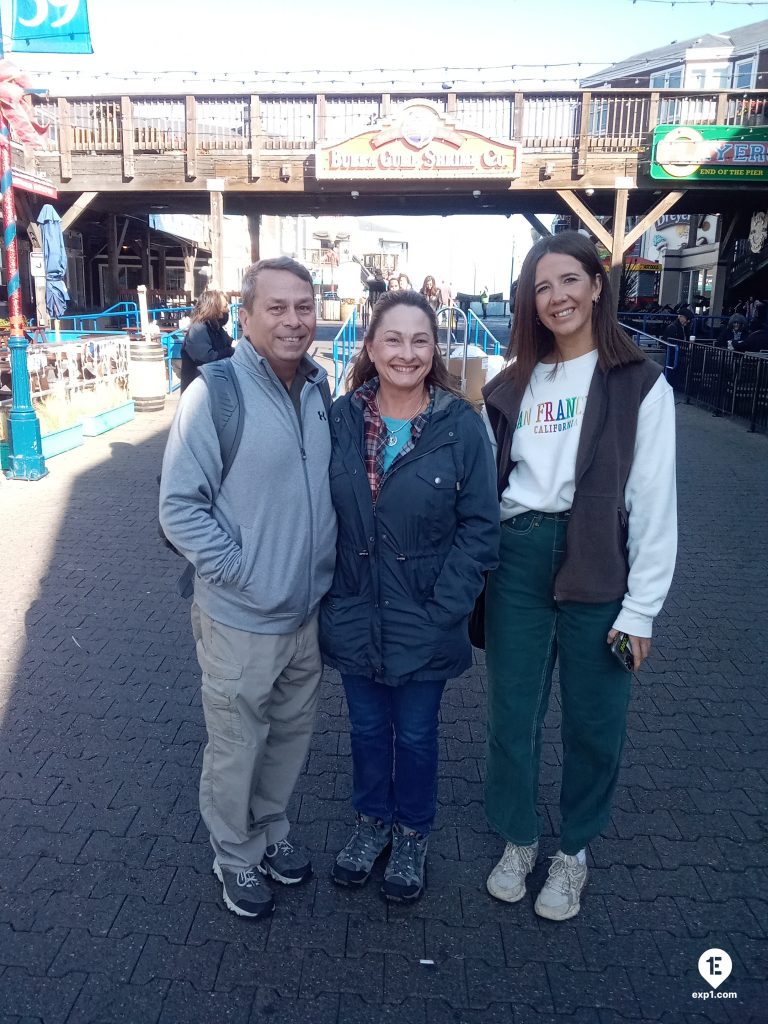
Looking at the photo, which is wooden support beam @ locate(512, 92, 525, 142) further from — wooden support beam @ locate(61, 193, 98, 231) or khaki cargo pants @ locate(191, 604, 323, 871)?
khaki cargo pants @ locate(191, 604, 323, 871)

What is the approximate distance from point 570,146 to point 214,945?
16.0 m

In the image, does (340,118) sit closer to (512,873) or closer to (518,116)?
(518,116)

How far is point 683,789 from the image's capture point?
3441 mm

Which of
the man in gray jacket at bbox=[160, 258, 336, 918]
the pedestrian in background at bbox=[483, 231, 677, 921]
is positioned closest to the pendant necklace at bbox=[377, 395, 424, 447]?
the man in gray jacket at bbox=[160, 258, 336, 918]

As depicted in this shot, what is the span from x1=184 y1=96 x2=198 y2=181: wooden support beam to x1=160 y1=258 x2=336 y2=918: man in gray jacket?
1496 centimetres

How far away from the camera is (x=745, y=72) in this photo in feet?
92.3

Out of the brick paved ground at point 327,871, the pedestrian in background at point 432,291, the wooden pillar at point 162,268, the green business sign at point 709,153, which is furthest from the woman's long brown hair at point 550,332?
the wooden pillar at point 162,268

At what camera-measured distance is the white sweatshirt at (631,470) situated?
2402 mm

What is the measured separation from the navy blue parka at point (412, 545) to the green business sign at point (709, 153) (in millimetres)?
14865

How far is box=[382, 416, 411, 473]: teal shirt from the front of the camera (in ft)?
8.42

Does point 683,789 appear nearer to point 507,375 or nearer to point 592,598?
point 592,598

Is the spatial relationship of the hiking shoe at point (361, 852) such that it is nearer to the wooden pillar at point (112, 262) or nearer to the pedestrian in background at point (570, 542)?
the pedestrian in background at point (570, 542)

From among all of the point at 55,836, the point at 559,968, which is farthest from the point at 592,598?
the point at 55,836

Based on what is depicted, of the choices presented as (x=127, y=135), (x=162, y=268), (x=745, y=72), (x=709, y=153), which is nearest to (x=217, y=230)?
(x=127, y=135)
